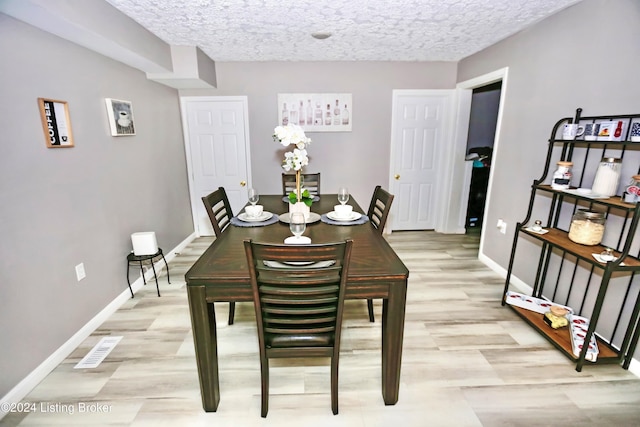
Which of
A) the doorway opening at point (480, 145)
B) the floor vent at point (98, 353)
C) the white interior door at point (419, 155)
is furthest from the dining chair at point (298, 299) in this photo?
the doorway opening at point (480, 145)

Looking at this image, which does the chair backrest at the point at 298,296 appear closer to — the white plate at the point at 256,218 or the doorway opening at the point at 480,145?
the white plate at the point at 256,218

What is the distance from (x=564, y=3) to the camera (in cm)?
216

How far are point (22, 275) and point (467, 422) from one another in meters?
2.65

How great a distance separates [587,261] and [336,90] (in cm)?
325

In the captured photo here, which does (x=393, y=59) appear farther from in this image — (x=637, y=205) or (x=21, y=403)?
(x=21, y=403)

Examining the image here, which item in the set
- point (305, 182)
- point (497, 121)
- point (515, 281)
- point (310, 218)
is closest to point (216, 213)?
point (310, 218)

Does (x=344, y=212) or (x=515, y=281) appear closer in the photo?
(x=344, y=212)

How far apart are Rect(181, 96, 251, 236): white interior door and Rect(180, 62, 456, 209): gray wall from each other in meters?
0.11

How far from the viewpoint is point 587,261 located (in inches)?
71.2

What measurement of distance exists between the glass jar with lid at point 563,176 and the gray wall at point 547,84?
12.0 inches

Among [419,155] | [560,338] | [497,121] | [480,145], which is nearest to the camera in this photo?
[560,338]

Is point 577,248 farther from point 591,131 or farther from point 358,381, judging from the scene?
point 358,381

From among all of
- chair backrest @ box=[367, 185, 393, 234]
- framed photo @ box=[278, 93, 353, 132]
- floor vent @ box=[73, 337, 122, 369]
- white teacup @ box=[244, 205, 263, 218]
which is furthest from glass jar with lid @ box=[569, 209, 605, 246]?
floor vent @ box=[73, 337, 122, 369]

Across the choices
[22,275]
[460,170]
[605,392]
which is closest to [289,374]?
[22,275]
